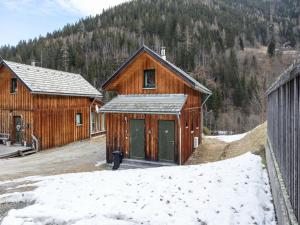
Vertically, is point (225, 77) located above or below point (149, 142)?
above

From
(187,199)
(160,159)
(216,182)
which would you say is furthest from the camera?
(160,159)

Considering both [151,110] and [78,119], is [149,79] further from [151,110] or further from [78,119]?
[78,119]

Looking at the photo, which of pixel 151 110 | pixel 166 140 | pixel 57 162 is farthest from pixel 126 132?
pixel 57 162

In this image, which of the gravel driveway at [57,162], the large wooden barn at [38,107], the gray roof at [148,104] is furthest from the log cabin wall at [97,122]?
the gray roof at [148,104]

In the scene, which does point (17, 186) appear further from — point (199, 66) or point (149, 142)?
point (199, 66)

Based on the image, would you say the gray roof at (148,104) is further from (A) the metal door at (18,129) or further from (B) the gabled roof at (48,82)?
(A) the metal door at (18,129)

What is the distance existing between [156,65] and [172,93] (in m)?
1.81

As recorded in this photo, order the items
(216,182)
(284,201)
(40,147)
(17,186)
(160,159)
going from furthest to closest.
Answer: (40,147), (160,159), (17,186), (216,182), (284,201)

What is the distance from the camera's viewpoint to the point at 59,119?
23234mm

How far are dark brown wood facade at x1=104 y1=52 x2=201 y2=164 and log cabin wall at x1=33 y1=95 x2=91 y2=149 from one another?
6.88m

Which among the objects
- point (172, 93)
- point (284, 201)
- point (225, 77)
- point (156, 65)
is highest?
point (225, 77)

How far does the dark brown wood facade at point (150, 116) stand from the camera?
1526cm

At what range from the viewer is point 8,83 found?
22609 millimetres

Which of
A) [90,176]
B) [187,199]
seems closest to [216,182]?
[187,199]
